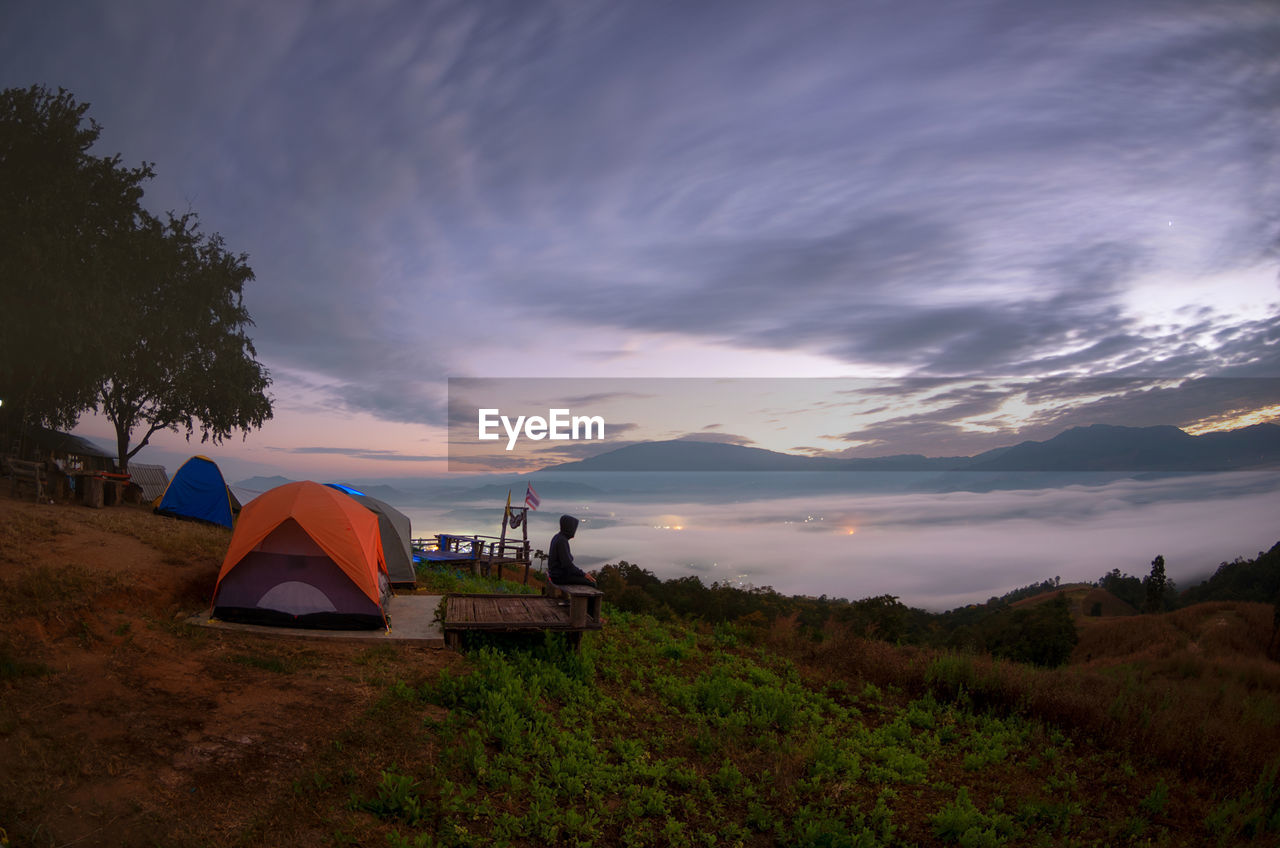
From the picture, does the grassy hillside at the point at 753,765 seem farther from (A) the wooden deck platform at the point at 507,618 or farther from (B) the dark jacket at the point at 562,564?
(B) the dark jacket at the point at 562,564

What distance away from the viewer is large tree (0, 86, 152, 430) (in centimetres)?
2288

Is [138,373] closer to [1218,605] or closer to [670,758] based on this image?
[670,758]

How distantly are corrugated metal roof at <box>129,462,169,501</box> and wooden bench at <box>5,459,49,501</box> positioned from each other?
499 centimetres

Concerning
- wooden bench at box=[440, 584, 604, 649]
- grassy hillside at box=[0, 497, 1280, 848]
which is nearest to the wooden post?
grassy hillside at box=[0, 497, 1280, 848]

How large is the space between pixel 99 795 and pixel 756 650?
11.3m

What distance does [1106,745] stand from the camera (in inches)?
360

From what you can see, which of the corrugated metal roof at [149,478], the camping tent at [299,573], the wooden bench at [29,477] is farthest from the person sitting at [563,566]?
the corrugated metal roof at [149,478]

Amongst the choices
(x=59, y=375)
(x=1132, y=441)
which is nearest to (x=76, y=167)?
(x=59, y=375)

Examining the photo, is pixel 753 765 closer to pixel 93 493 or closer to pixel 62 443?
pixel 93 493

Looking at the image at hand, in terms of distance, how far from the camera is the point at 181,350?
2819 centimetres

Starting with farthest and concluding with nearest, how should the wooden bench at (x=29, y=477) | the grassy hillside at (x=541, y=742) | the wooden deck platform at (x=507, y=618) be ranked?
the wooden bench at (x=29, y=477), the wooden deck platform at (x=507, y=618), the grassy hillside at (x=541, y=742)

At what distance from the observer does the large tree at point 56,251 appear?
901 inches

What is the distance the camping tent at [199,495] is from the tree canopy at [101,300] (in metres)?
→ 8.87

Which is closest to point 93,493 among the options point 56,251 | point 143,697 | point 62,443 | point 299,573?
point 56,251
